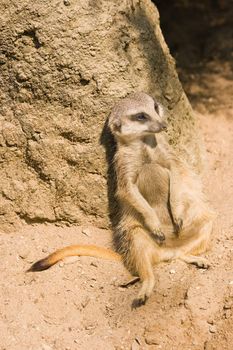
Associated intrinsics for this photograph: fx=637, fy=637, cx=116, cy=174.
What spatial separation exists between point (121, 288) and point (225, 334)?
0.54 meters

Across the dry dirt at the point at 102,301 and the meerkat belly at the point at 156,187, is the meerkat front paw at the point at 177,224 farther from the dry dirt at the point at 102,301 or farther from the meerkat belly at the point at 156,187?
the dry dirt at the point at 102,301

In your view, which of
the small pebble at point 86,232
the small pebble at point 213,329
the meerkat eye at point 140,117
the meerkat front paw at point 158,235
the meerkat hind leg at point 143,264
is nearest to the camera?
the small pebble at point 213,329

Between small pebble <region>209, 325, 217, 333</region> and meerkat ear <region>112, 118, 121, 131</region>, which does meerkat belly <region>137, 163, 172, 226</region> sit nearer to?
meerkat ear <region>112, 118, 121, 131</region>

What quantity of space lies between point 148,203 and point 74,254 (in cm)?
45

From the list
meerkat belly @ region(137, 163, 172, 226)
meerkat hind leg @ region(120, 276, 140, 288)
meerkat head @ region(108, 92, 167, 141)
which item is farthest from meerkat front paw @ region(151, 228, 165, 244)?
meerkat head @ region(108, 92, 167, 141)

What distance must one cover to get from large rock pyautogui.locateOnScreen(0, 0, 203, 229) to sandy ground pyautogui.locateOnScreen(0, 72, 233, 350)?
6.5 inches

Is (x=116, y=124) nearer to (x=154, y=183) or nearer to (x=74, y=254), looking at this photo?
(x=154, y=183)

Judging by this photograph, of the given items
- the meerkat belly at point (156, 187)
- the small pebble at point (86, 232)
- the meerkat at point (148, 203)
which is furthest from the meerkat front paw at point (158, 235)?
the small pebble at point (86, 232)

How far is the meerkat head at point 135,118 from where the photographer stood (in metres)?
2.89

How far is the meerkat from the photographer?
2.95 metres

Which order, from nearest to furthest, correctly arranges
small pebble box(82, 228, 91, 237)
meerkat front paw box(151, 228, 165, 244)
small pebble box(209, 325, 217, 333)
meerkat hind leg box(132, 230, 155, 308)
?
1. small pebble box(209, 325, 217, 333)
2. meerkat hind leg box(132, 230, 155, 308)
3. meerkat front paw box(151, 228, 165, 244)
4. small pebble box(82, 228, 91, 237)

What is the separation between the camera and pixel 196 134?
365cm

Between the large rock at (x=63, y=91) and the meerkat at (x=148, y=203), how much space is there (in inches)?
5.5

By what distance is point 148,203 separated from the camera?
10.3ft
